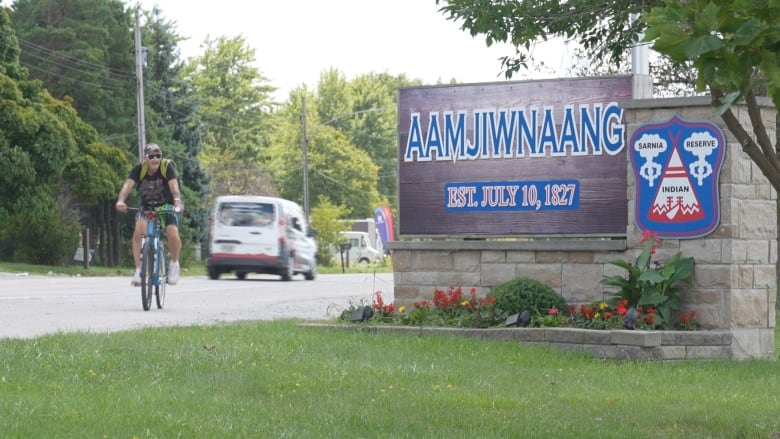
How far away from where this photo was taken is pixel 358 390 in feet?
25.7

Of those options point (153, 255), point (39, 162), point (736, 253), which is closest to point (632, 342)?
point (736, 253)

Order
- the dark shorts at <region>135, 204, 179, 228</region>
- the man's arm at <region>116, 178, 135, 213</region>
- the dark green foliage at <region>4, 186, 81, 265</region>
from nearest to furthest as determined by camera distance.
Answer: the man's arm at <region>116, 178, 135, 213</region> → the dark shorts at <region>135, 204, 179, 228</region> → the dark green foliage at <region>4, 186, 81, 265</region>

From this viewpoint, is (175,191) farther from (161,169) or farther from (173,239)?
(173,239)

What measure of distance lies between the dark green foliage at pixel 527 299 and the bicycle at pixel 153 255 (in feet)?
15.8

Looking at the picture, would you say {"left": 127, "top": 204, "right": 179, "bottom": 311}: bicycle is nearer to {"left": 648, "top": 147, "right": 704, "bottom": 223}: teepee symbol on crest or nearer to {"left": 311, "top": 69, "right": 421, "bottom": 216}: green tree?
{"left": 648, "top": 147, "right": 704, "bottom": 223}: teepee symbol on crest

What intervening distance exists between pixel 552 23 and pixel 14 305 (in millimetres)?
7773

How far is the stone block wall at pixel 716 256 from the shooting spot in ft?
35.8

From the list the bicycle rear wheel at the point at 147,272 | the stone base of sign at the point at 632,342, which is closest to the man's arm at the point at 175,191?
the bicycle rear wheel at the point at 147,272

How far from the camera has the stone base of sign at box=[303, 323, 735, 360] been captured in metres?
10.3

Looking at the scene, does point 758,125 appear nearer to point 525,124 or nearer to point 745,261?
point 745,261

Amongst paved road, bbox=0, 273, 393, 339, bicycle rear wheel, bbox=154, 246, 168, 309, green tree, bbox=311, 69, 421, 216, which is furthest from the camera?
green tree, bbox=311, 69, 421, 216

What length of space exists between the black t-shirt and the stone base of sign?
5.28m

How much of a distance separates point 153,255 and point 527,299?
5423mm

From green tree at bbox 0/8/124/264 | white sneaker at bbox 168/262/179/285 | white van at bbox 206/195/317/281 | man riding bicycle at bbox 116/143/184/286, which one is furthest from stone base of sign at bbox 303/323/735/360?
green tree at bbox 0/8/124/264
